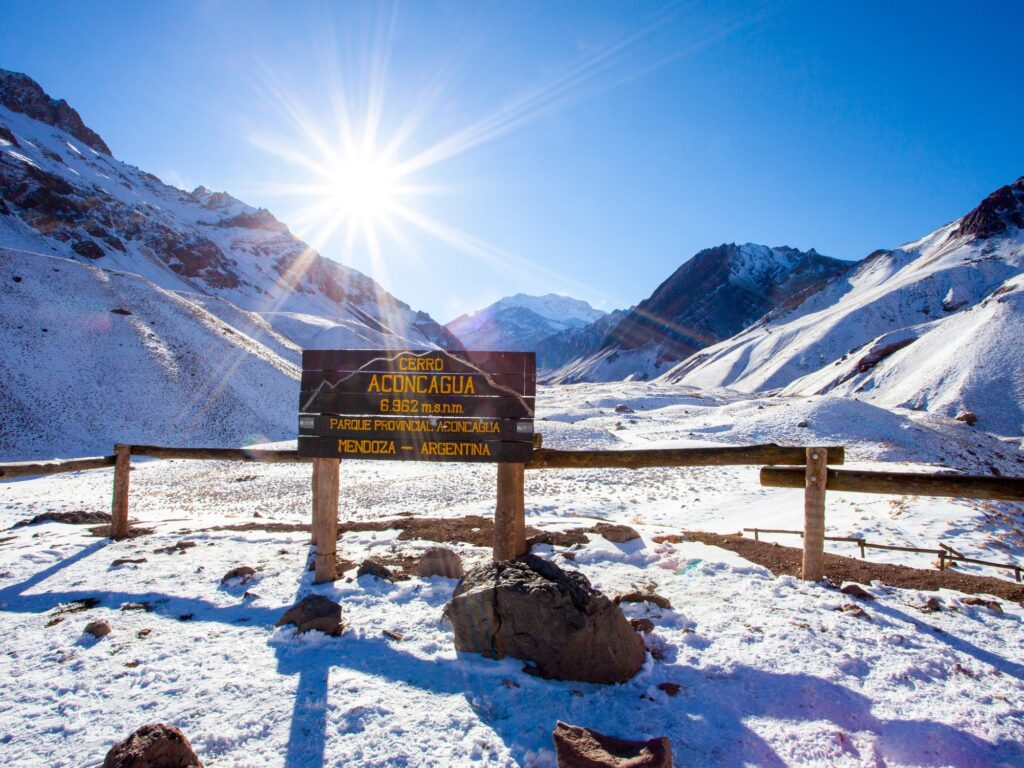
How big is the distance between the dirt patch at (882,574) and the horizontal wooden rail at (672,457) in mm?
1379

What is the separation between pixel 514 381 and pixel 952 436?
37446 mm

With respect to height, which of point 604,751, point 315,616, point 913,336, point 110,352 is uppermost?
point 913,336

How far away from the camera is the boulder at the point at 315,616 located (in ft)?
15.7

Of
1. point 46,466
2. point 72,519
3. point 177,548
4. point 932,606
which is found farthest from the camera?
point 72,519

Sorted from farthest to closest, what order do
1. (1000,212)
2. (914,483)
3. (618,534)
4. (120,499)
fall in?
1. (1000,212)
2. (120,499)
3. (618,534)
4. (914,483)

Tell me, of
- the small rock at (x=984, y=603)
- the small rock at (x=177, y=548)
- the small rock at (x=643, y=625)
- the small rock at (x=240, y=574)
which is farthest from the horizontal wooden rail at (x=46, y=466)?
the small rock at (x=984, y=603)

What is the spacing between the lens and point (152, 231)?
120 m

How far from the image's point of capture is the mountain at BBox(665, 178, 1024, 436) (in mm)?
51469

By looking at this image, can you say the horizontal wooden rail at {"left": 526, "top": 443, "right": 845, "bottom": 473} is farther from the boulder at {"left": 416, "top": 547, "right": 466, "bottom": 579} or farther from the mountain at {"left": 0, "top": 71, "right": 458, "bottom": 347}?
the mountain at {"left": 0, "top": 71, "right": 458, "bottom": 347}

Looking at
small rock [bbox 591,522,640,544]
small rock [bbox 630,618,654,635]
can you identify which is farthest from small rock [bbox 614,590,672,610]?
small rock [bbox 591,522,640,544]

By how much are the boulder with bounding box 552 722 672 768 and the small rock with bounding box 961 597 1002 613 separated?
15.2ft

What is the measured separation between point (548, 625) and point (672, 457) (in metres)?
3.33

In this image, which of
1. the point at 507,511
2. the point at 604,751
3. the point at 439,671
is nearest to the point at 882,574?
the point at 507,511

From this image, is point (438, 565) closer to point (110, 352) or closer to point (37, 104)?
point (110, 352)
